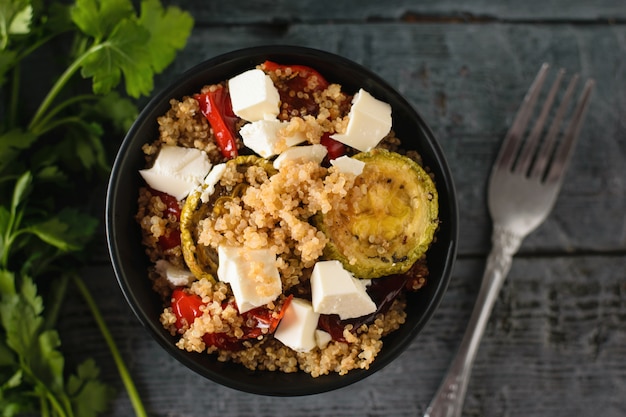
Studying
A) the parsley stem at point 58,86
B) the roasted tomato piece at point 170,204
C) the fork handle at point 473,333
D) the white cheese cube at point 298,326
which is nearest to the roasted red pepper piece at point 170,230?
the roasted tomato piece at point 170,204

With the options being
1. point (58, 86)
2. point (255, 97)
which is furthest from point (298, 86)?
point (58, 86)

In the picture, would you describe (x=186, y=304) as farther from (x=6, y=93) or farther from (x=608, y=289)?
(x=608, y=289)

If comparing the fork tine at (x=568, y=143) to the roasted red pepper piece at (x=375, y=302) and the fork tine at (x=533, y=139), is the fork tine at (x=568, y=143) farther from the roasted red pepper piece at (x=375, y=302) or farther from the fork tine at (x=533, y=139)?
the roasted red pepper piece at (x=375, y=302)

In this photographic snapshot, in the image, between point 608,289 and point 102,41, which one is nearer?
Answer: point 102,41

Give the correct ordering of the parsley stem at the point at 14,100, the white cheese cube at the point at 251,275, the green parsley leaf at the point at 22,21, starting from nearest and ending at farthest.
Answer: the white cheese cube at the point at 251,275
the green parsley leaf at the point at 22,21
the parsley stem at the point at 14,100

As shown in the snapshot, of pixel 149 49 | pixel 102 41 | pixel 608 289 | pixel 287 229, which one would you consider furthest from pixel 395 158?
pixel 608 289

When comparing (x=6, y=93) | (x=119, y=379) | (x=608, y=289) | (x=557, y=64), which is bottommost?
(x=608, y=289)
